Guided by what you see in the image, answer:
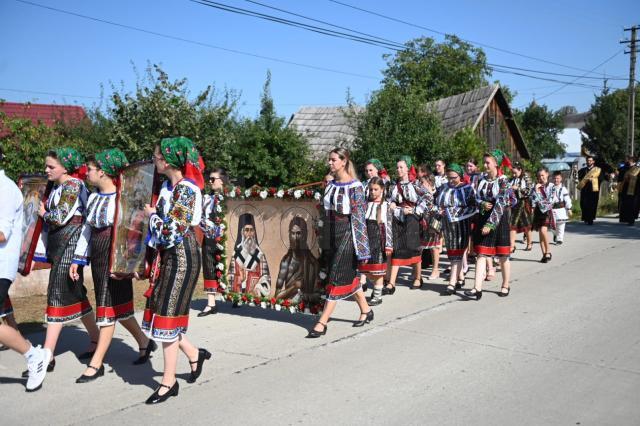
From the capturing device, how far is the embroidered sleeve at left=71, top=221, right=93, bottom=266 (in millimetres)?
5676

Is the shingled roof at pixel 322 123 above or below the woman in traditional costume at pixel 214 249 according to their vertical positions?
above

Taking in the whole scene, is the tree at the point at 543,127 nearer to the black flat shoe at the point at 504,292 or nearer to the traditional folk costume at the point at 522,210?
the traditional folk costume at the point at 522,210

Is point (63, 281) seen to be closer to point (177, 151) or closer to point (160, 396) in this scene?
point (160, 396)

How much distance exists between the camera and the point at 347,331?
7156 millimetres

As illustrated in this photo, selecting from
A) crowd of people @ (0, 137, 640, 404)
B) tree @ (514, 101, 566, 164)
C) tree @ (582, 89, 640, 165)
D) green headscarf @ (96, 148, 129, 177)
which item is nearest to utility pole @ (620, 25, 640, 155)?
tree @ (582, 89, 640, 165)

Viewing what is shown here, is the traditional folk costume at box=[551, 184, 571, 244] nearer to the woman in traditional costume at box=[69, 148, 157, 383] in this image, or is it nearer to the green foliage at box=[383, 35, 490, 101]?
the woman in traditional costume at box=[69, 148, 157, 383]

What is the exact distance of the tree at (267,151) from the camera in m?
15.9

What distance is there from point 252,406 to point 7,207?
8.08 feet

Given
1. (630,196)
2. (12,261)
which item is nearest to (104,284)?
(12,261)

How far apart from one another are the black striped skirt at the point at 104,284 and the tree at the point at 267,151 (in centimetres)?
993

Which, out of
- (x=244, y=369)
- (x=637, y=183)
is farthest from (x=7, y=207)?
(x=637, y=183)

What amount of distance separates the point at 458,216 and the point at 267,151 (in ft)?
25.1

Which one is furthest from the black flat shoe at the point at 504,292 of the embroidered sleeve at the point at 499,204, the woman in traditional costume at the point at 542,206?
the woman in traditional costume at the point at 542,206

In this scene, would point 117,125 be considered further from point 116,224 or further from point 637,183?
point 637,183
